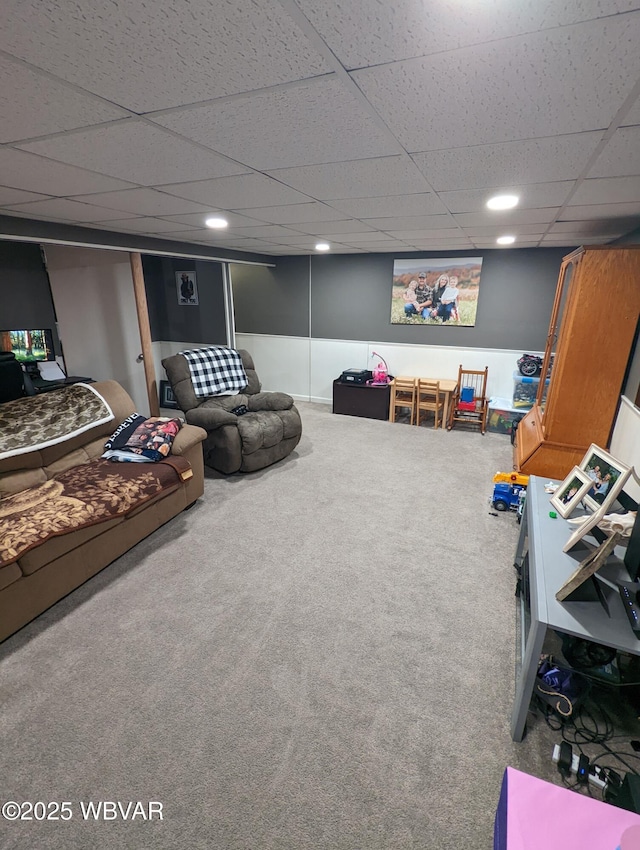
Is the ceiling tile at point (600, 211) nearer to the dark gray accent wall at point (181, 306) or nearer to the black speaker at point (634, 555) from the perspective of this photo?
the black speaker at point (634, 555)

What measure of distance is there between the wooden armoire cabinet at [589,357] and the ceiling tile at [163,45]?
8.94 ft

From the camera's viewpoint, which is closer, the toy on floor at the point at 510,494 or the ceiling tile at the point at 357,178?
the ceiling tile at the point at 357,178

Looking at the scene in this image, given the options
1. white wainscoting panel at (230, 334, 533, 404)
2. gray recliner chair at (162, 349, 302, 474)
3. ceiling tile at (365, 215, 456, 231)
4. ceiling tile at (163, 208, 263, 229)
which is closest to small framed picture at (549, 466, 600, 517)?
ceiling tile at (365, 215, 456, 231)

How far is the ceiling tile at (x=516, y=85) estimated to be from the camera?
0.80 meters

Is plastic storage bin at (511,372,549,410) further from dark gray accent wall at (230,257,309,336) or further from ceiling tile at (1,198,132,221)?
ceiling tile at (1,198,132,221)

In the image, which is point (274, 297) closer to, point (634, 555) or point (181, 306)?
point (181, 306)

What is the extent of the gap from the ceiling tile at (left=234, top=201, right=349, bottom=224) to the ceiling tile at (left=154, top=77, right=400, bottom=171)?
0.89 m

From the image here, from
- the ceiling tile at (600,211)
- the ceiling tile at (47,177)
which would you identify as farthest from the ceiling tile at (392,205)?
the ceiling tile at (47,177)

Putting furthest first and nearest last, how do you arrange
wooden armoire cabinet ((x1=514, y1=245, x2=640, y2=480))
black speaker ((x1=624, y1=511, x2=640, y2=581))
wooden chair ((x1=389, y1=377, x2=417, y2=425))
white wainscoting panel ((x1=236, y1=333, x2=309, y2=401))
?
1. white wainscoting panel ((x1=236, y1=333, x2=309, y2=401))
2. wooden chair ((x1=389, y1=377, x2=417, y2=425))
3. wooden armoire cabinet ((x1=514, y1=245, x2=640, y2=480))
4. black speaker ((x1=624, y1=511, x2=640, y2=581))

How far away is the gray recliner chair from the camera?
143 inches

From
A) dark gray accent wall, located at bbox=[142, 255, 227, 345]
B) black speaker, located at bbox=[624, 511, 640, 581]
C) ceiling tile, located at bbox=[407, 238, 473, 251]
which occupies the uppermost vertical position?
ceiling tile, located at bbox=[407, 238, 473, 251]

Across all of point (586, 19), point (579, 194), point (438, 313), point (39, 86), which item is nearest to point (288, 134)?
point (39, 86)

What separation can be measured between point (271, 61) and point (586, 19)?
612mm

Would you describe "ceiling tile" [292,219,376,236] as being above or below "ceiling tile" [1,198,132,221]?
above
